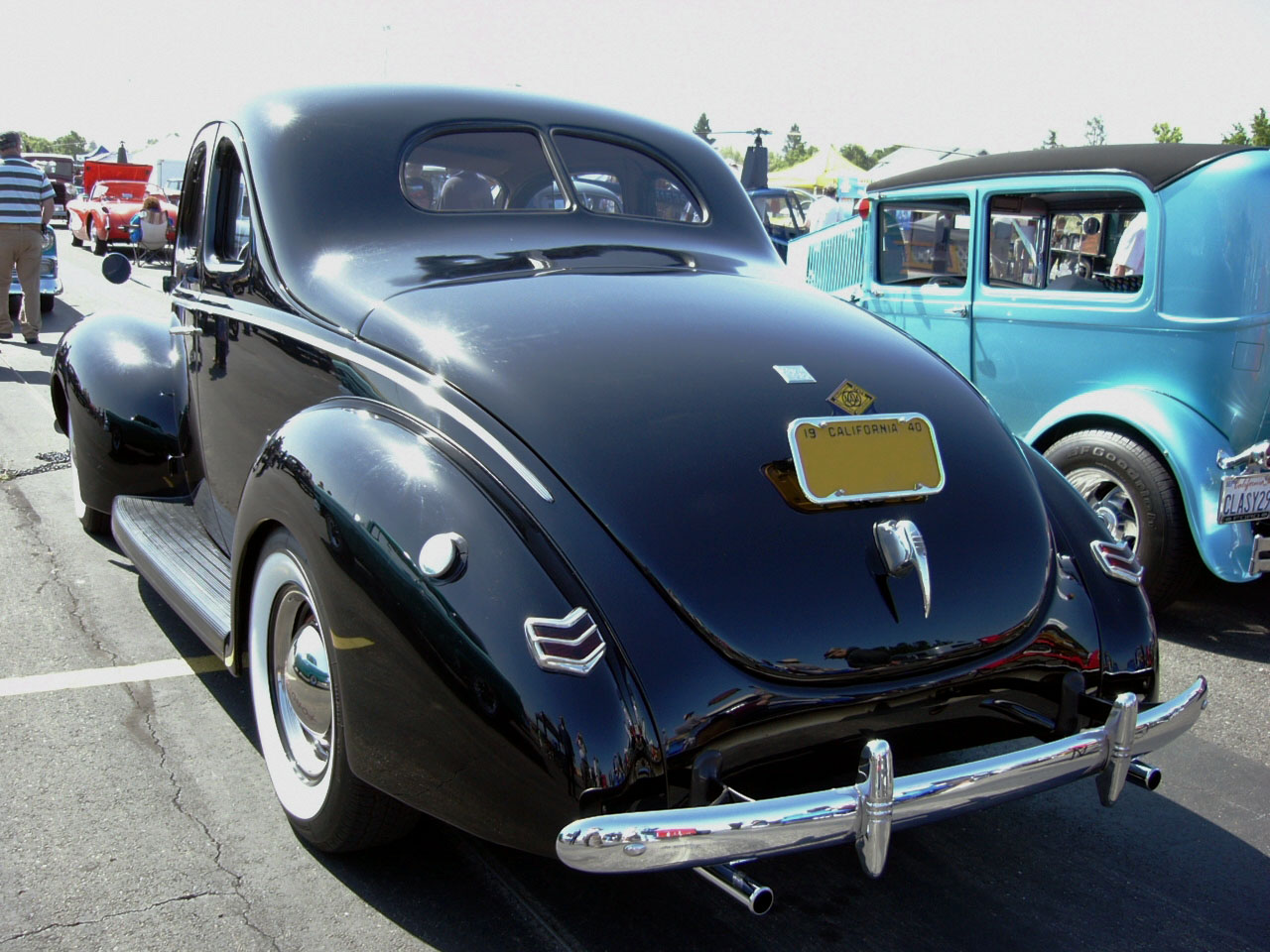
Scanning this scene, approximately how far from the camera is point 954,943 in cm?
241

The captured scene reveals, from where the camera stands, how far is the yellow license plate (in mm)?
2369

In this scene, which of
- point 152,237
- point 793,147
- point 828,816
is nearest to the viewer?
point 828,816

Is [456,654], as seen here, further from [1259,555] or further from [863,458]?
[1259,555]

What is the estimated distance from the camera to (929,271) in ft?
19.9

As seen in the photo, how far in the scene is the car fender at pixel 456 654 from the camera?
1.98 m

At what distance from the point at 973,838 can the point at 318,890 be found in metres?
1.59

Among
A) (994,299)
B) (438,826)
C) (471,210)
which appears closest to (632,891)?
(438,826)

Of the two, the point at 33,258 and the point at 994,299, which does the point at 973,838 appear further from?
the point at 33,258

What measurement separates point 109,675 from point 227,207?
156 cm

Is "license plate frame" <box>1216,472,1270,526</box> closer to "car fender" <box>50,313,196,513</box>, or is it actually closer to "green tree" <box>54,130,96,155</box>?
"car fender" <box>50,313,196,513</box>

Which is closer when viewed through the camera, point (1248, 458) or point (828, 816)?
point (828, 816)

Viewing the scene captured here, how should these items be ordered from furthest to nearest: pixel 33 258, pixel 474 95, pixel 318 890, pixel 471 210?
pixel 33 258 → pixel 474 95 → pixel 471 210 → pixel 318 890

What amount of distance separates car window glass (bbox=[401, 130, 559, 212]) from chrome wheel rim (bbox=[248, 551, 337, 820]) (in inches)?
48.1

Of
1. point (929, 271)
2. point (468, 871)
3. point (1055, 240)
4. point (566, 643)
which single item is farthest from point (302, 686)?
point (1055, 240)
